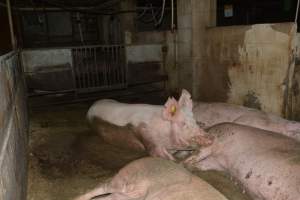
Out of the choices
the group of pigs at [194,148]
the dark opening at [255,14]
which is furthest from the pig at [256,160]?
the dark opening at [255,14]

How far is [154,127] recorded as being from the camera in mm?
3895

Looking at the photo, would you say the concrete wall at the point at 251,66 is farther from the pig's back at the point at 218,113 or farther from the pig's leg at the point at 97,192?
the pig's leg at the point at 97,192

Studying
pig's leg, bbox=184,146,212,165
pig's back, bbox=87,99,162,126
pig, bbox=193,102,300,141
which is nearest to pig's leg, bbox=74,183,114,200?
pig's leg, bbox=184,146,212,165

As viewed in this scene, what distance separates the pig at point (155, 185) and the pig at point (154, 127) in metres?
1.09

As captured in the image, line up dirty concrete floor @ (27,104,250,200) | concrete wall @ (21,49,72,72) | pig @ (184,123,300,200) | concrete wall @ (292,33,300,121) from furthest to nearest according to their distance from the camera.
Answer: concrete wall @ (21,49,72,72)
concrete wall @ (292,33,300,121)
dirty concrete floor @ (27,104,250,200)
pig @ (184,123,300,200)

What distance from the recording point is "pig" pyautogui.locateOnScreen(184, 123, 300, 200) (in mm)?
2562

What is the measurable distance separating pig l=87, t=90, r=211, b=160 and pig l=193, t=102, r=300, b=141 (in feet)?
2.03

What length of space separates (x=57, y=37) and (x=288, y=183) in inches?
428

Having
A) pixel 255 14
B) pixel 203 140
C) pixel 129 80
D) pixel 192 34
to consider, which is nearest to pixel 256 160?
pixel 203 140

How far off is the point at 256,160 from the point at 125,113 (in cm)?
191

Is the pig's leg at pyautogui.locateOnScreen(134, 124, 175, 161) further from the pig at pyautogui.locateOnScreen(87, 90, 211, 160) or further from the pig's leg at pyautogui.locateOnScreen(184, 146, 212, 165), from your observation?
the pig's leg at pyautogui.locateOnScreen(184, 146, 212, 165)

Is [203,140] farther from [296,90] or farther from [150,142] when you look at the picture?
[296,90]

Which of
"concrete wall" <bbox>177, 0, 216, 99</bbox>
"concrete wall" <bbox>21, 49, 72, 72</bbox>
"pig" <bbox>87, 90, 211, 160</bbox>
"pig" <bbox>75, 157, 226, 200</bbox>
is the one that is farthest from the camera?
"concrete wall" <bbox>177, 0, 216, 99</bbox>

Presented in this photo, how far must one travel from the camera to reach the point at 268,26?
4.57 meters
